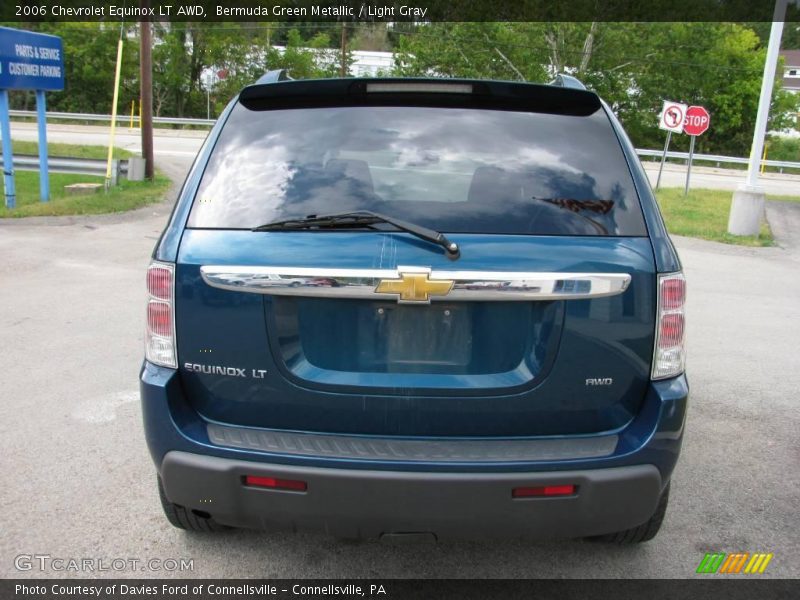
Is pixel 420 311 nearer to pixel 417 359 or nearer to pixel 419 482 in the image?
pixel 417 359

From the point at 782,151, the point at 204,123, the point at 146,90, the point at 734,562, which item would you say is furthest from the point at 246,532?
the point at 782,151

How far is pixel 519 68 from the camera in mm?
42312

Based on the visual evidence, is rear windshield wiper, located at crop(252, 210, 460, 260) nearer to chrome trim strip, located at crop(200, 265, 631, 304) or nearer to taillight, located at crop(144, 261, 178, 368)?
chrome trim strip, located at crop(200, 265, 631, 304)

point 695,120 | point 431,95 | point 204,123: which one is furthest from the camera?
point 204,123

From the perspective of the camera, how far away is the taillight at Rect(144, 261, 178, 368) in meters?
2.46

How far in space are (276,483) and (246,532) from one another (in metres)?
0.99

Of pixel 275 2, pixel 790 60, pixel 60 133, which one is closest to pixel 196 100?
pixel 275 2

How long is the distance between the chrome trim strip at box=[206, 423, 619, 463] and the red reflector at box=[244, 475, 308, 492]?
9 centimetres

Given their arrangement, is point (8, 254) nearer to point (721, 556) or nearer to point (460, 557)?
point (460, 557)

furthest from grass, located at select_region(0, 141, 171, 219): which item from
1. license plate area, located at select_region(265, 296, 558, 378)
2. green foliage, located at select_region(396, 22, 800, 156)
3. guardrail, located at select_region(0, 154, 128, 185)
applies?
green foliage, located at select_region(396, 22, 800, 156)

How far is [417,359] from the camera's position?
239 cm

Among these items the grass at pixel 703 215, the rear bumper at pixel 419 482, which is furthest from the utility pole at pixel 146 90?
the rear bumper at pixel 419 482

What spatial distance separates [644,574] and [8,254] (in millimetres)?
8760

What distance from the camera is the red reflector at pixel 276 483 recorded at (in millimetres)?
2344
